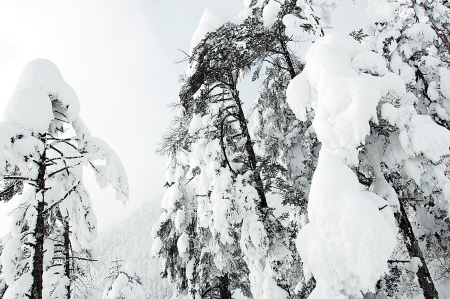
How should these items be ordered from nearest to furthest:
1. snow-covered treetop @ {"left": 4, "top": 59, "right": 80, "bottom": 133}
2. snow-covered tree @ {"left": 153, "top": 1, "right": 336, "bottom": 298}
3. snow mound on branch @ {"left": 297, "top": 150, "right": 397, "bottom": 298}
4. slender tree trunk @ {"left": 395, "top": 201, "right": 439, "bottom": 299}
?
snow mound on branch @ {"left": 297, "top": 150, "right": 397, "bottom": 298} < snow-covered treetop @ {"left": 4, "top": 59, "right": 80, "bottom": 133} < snow-covered tree @ {"left": 153, "top": 1, "right": 336, "bottom": 298} < slender tree trunk @ {"left": 395, "top": 201, "right": 439, "bottom": 299}

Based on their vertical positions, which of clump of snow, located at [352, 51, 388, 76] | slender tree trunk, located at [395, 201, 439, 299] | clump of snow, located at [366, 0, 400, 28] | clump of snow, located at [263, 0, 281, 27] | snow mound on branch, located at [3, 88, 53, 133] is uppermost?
clump of snow, located at [366, 0, 400, 28]

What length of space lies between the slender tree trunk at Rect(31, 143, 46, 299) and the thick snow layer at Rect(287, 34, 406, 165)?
554 centimetres

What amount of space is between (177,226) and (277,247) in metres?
5.34

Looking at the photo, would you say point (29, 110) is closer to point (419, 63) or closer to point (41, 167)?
point (41, 167)

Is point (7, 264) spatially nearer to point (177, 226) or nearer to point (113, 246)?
point (177, 226)

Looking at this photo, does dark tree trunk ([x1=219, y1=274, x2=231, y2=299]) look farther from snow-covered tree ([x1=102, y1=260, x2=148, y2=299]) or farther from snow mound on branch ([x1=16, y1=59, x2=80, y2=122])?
snow mound on branch ([x1=16, y1=59, x2=80, y2=122])

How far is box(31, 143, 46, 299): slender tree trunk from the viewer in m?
5.12

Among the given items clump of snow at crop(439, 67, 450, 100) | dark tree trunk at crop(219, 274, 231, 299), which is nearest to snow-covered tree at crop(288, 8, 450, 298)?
clump of snow at crop(439, 67, 450, 100)

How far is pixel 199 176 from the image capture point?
7977mm

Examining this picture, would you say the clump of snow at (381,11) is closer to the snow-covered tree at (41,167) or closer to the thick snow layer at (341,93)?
the thick snow layer at (341,93)

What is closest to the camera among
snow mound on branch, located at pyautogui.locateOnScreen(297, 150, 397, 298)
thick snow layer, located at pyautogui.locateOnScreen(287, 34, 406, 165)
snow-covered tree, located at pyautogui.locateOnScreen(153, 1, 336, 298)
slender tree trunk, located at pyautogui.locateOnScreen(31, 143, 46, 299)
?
snow mound on branch, located at pyautogui.locateOnScreen(297, 150, 397, 298)

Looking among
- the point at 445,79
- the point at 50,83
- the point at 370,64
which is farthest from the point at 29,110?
the point at 445,79

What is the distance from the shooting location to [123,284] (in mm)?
12039

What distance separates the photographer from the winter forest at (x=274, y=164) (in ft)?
11.3
